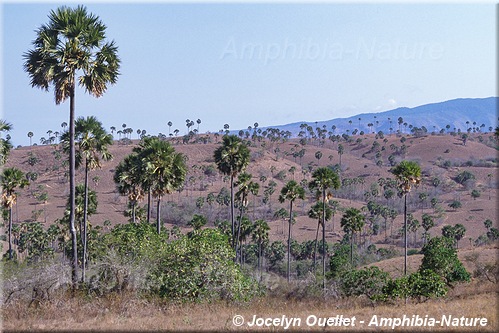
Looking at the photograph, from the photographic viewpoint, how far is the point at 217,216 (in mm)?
118062

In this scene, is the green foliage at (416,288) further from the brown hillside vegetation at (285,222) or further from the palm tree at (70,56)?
the palm tree at (70,56)

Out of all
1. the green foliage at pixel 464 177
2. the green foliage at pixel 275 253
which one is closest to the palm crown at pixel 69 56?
the green foliage at pixel 275 253

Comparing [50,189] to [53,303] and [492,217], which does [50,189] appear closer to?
[492,217]

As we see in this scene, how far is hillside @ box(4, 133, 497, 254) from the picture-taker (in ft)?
373

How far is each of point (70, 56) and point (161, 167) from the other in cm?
1588

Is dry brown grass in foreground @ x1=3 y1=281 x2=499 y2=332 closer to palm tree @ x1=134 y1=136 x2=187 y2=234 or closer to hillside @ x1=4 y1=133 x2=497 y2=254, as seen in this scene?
palm tree @ x1=134 y1=136 x2=187 y2=234

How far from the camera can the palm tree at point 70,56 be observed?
21750 mm

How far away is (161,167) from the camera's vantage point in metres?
37.2

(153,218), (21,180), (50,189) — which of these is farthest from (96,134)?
(50,189)

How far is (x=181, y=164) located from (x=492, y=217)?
97.1m

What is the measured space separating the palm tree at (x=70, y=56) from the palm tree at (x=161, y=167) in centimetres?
1400

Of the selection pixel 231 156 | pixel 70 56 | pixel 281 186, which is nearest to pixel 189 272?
pixel 70 56

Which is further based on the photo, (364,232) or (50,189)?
(50,189)

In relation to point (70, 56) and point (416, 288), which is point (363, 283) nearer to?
point (416, 288)
